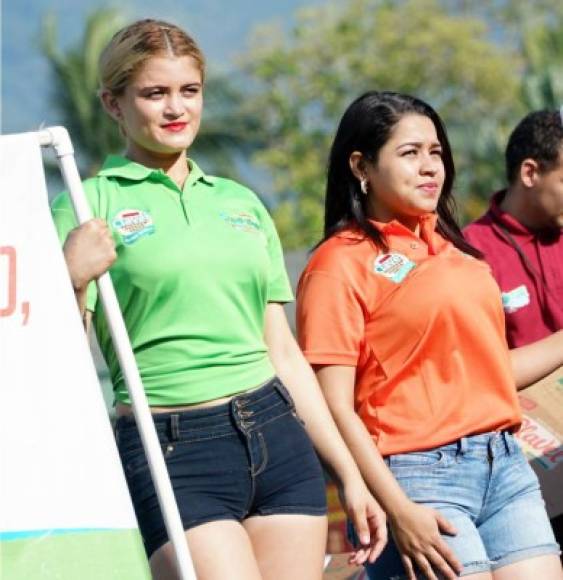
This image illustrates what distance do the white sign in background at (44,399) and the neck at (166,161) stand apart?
518mm

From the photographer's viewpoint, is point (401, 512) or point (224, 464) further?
point (401, 512)

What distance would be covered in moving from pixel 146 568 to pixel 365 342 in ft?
3.16

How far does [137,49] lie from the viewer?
Answer: 13.4ft

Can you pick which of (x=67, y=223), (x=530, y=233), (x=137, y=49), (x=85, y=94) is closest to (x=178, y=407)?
(x=67, y=223)

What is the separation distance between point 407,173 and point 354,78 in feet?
96.2

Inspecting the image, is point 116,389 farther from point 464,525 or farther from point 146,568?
point 464,525

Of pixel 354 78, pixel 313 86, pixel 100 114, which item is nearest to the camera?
pixel 100 114

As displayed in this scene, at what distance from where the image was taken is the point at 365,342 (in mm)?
4293

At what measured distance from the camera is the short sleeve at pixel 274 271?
4219mm

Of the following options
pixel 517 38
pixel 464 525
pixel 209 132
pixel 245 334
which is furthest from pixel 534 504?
pixel 517 38

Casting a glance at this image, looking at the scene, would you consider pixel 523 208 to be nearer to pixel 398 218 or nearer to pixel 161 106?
pixel 398 218

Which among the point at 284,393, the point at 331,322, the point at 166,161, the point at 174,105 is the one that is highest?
the point at 174,105

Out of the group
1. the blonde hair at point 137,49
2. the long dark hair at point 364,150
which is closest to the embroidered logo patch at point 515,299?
the long dark hair at point 364,150

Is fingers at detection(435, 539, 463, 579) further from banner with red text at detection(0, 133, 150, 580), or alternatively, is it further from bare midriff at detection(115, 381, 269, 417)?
banner with red text at detection(0, 133, 150, 580)
